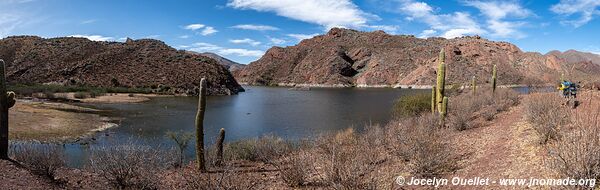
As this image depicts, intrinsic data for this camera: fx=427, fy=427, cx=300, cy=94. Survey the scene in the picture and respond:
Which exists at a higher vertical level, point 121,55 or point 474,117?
point 121,55

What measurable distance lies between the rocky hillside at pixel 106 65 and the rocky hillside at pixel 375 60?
185 ft

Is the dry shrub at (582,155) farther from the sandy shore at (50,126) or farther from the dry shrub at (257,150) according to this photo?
the sandy shore at (50,126)

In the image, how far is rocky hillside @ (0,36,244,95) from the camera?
7494cm

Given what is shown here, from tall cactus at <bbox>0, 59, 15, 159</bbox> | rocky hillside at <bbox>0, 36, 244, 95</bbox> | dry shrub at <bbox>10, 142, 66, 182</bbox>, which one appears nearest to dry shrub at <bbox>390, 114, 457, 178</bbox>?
dry shrub at <bbox>10, 142, 66, 182</bbox>

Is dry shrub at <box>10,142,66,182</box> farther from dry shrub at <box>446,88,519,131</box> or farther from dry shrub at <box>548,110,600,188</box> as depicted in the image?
dry shrub at <box>446,88,519,131</box>

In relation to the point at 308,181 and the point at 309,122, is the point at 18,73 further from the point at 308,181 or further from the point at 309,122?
the point at 308,181

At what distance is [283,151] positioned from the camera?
15.6 metres

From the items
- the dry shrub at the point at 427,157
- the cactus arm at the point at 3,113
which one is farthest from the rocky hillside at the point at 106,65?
the dry shrub at the point at 427,157

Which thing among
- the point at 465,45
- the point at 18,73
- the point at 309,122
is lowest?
the point at 309,122

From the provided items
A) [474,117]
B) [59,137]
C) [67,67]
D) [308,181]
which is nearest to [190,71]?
[67,67]

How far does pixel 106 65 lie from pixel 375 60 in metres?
94.1

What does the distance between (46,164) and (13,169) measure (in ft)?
3.25

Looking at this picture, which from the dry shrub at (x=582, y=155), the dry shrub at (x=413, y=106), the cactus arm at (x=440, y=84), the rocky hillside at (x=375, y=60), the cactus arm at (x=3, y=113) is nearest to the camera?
the dry shrub at (x=582, y=155)

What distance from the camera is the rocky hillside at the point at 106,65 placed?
74938 millimetres
